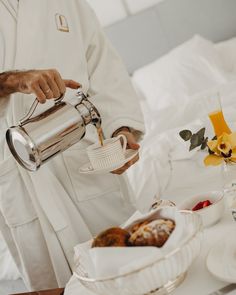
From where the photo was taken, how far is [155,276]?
2.33 feet

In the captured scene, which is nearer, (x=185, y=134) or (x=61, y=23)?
(x=185, y=134)

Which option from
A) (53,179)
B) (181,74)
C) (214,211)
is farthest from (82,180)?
(181,74)

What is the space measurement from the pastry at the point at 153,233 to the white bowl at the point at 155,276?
1.5 inches

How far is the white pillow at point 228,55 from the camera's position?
277 cm

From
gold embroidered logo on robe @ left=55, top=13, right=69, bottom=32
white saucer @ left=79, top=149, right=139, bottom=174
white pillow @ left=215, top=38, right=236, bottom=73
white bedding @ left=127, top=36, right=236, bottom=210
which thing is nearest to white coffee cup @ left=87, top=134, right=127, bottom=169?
white saucer @ left=79, top=149, right=139, bottom=174

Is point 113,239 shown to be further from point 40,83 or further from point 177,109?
point 177,109

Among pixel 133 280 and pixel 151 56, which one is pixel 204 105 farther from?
pixel 133 280

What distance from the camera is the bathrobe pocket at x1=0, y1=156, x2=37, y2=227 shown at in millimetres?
1420

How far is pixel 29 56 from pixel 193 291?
36.0 inches

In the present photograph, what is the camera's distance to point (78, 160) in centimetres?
145

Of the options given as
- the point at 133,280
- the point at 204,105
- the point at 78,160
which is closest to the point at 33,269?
the point at 78,160

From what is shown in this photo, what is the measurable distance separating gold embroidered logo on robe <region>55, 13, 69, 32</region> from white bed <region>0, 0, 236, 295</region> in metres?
0.56

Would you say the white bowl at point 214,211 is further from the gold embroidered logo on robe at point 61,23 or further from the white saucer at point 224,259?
the gold embroidered logo on robe at point 61,23

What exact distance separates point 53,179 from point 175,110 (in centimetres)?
105
